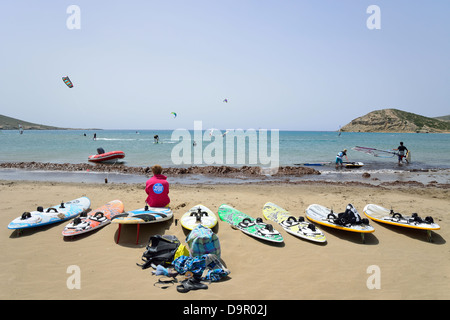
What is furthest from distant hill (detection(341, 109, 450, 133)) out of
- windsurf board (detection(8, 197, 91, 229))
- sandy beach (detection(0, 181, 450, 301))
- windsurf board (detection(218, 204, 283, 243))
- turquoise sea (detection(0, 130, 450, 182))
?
windsurf board (detection(8, 197, 91, 229))

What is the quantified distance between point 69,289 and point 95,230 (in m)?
2.02

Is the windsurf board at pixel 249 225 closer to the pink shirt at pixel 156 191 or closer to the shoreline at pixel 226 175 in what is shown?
the pink shirt at pixel 156 191

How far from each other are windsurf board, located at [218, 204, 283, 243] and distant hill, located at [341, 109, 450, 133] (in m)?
106

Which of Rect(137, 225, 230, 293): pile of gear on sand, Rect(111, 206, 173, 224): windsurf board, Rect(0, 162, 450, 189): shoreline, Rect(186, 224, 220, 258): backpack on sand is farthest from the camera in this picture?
Rect(0, 162, 450, 189): shoreline

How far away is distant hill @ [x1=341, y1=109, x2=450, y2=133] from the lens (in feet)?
297

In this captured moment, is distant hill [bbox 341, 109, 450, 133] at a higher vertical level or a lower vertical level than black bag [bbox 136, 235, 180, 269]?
higher

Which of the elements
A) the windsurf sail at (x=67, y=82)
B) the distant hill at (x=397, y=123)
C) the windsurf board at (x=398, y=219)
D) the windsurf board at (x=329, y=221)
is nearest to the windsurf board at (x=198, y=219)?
the windsurf board at (x=329, y=221)

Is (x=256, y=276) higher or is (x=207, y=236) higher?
(x=207, y=236)

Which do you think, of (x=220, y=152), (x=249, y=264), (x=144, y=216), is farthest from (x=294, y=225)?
(x=220, y=152)

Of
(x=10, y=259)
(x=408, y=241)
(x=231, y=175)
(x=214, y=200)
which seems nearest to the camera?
(x=10, y=259)

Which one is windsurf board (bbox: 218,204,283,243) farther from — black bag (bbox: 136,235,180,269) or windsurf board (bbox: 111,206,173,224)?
black bag (bbox: 136,235,180,269)

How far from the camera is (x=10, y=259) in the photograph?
4.35m
